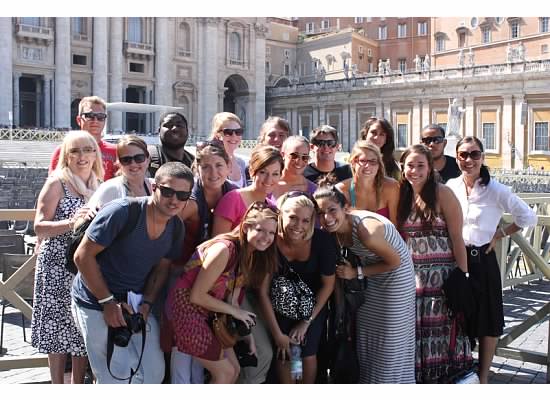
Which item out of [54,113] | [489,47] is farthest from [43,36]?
[489,47]

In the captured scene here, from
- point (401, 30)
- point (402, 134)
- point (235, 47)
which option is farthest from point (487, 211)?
point (401, 30)

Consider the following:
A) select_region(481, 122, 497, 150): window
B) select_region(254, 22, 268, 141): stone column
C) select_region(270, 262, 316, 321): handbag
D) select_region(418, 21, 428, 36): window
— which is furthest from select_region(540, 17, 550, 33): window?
select_region(270, 262, 316, 321): handbag

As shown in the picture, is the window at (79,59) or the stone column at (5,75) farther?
the window at (79,59)

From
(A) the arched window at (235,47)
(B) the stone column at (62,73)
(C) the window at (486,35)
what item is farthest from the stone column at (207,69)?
(C) the window at (486,35)

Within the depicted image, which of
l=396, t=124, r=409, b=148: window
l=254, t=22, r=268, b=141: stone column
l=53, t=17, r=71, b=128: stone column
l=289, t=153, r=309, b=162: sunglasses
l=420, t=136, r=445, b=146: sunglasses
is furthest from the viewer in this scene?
l=254, t=22, r=268, b=141: stone column

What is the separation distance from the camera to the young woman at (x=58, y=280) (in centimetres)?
382

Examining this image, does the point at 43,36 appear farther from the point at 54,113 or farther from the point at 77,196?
the point at 77,196

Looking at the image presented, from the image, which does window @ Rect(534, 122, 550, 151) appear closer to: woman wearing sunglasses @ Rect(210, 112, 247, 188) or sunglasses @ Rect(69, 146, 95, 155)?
woman wearing sunglasses @ Rect(210, 112, 247, 188)

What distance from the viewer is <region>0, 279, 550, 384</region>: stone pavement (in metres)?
4.73

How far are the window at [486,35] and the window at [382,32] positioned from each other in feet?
33.8

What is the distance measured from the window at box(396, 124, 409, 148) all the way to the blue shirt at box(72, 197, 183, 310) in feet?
127

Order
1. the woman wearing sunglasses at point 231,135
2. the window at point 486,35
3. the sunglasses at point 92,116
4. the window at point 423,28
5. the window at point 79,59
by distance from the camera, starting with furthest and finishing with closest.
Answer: the window at point 423,28
the window at point 486,35
the window at point 79,59
the woman wearing sunglasses at point 231,135
the sunglasses at point 92,116

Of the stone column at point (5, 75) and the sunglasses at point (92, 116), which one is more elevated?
the stone column at point (5, 75)

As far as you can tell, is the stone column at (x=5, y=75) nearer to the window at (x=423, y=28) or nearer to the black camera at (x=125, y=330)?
the window at (x=423, y=28)
